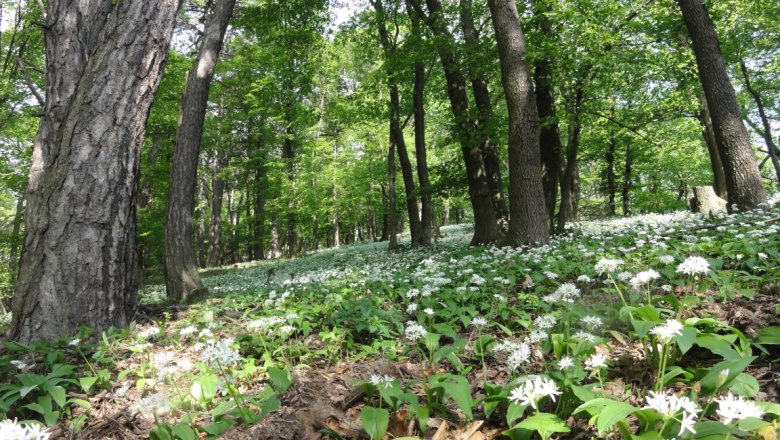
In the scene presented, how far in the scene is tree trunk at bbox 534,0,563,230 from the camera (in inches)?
423

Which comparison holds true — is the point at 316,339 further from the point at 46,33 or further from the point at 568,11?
the point at 568,11

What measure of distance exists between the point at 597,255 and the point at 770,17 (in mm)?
17898

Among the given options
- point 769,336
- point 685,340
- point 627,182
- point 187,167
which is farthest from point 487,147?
point 627,182

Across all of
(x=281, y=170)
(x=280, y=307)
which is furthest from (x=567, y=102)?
(x=281, y=170)

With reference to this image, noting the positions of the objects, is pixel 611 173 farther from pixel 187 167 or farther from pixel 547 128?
pixel 187 167

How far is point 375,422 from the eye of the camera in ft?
5.05

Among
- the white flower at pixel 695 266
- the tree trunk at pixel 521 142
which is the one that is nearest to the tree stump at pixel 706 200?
the tree trunk at pixel 521 142

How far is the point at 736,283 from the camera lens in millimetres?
3021

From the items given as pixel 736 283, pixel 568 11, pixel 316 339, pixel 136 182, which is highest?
pixel 568 11

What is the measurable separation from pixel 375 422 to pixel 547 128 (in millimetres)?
11586

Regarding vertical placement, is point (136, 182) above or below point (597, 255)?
above

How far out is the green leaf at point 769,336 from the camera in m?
1.78

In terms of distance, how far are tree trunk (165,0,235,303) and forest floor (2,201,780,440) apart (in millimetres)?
3176

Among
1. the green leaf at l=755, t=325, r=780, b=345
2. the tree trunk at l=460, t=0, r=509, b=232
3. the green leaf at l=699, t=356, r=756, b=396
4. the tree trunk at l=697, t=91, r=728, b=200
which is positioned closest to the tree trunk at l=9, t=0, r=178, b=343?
the green leaf at l=699, t=356, r=756, b=396
